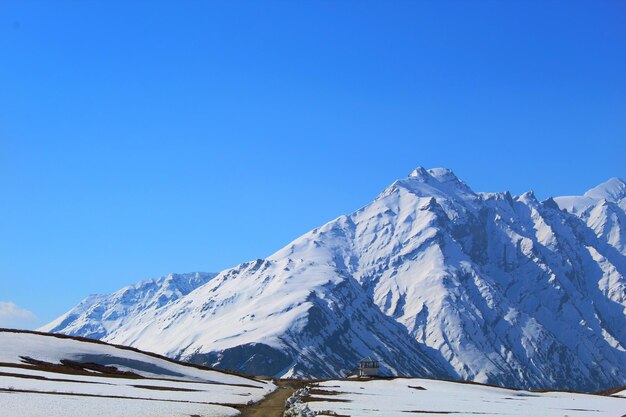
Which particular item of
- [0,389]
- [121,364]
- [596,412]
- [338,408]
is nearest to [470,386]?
[596,412]

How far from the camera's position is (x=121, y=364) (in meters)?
126

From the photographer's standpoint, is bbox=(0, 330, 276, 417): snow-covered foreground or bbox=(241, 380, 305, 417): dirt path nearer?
bbox=(0, 330, 276, 417): snow-covered foreground

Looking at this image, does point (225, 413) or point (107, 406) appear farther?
point (225, 413)

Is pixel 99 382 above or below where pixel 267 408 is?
above

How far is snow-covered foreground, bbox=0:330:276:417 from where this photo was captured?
66.2 m

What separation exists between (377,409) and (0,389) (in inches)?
1509

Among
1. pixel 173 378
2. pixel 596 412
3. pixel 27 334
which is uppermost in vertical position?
pixel 27 334

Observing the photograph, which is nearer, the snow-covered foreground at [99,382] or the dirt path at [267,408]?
the snow-covered foreground at [99,382]

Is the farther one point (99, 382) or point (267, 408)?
point (99, 382)

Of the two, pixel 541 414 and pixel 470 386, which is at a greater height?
pixel 470 386

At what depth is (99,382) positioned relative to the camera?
98.8 metres

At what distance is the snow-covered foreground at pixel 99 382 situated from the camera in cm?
6625

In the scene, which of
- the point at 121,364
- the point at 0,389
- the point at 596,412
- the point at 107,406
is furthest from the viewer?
the point at 121,364

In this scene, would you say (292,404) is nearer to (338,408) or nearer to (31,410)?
(338,408)
